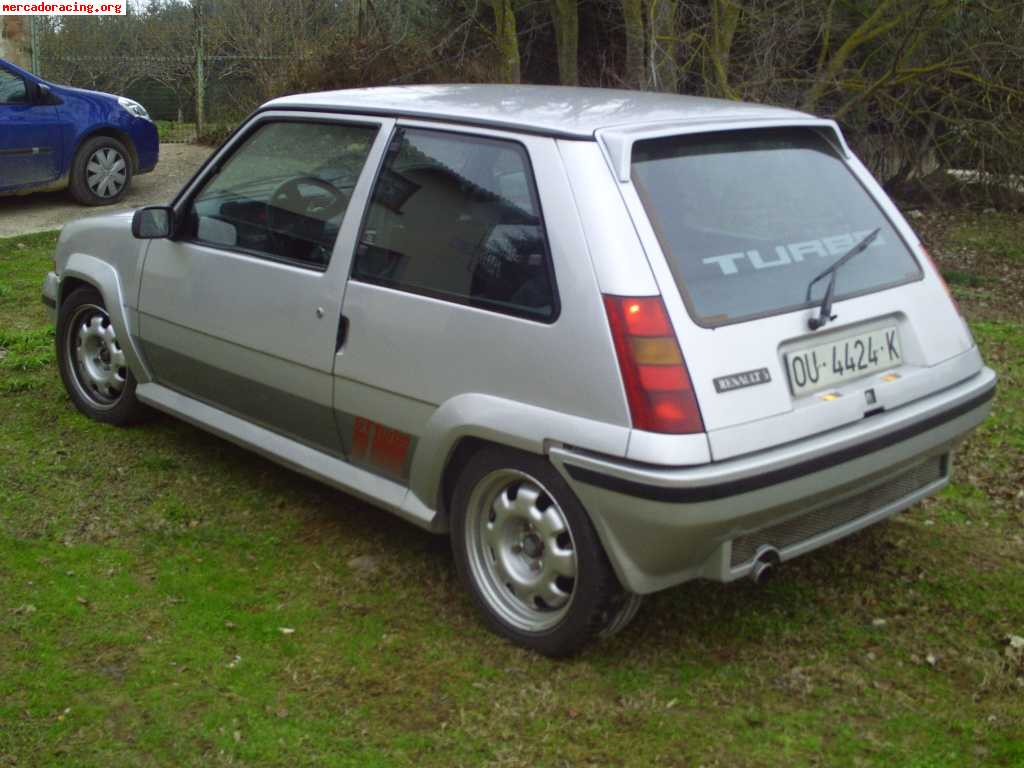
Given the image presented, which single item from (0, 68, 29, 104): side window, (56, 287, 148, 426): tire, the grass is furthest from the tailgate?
(0, 68, 29, 104): side window

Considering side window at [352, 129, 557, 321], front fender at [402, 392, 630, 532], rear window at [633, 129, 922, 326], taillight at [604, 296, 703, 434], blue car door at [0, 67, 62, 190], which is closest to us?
taillight at [604, 296, 703, 434]

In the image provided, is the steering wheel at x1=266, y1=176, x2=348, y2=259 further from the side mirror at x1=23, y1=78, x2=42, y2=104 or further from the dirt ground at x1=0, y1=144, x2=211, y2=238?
the side mirror at x1=23, y1=78, x2=42, y2=104

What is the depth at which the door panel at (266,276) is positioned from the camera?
4.53 metres

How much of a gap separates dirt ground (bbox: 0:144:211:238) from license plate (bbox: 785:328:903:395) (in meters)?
9.09

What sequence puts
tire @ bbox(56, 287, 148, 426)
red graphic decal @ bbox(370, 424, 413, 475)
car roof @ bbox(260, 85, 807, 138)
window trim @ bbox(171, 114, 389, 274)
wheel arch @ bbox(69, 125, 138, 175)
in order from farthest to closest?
1. wheel arch @ bbox(69, 125, 138, 175)
2. tire @ bbox(56, 287, 148, 426)
3. window trim @ bbox(171, 114, 389, 274)
4. red graphic decal @ bbox(370, 424, 413, 475)
5. car roof @ bbox(260, 85, 807, 138)

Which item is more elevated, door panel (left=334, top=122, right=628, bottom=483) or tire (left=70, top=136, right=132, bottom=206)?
door panel (left=334, top=122, right=628, bottom=483)

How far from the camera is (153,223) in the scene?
520 centimetres

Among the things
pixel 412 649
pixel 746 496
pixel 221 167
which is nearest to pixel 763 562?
pixel 746 496

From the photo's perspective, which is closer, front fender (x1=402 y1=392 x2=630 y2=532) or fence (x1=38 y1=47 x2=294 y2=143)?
front fender (x1=402 y1=392 x2=630 y2=532)

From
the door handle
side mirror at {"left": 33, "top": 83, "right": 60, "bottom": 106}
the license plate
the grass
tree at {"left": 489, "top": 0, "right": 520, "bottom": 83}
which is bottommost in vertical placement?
the grass

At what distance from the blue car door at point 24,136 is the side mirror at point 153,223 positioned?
717 cm

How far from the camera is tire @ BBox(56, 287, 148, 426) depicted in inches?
232

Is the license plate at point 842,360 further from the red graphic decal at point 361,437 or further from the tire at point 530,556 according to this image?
the red graphic decal at point 361,437

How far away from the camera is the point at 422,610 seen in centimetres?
431
